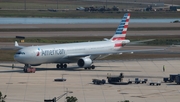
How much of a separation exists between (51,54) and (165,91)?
71.4ft

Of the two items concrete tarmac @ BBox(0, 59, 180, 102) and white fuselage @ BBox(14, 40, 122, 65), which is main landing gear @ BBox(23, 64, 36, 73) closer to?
concrete tarmac @ BBox(0, 59, 180, 102)

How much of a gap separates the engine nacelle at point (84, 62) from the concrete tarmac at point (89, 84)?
37.6 inches

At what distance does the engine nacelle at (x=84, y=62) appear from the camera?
86062 mm

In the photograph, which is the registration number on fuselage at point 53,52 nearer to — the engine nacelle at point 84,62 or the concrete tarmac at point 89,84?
the concrete tarmac at point 89,84

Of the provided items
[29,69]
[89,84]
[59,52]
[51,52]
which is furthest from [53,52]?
[89,84]

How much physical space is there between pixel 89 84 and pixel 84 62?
12405 millimetres

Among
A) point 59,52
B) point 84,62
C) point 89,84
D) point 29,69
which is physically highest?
point 59,52

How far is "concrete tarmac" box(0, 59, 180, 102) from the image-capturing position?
64688mm

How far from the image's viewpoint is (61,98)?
6316 centimetres

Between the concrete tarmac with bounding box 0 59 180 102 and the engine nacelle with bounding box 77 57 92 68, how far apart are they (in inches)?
37.6

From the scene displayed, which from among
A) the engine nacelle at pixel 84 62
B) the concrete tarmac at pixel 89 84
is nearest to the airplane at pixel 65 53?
the engine nacelle at pixel 84 62

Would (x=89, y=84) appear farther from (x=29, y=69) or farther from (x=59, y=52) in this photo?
(x=59, y=52)

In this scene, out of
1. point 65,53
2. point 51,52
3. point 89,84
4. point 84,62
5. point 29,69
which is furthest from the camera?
point 65,53

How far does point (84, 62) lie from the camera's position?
86000mm
